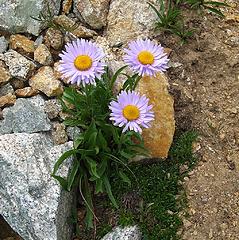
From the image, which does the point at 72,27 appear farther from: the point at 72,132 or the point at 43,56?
the point at 72,132

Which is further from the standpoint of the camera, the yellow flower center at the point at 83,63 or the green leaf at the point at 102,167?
the green leaf at the point at 102,167

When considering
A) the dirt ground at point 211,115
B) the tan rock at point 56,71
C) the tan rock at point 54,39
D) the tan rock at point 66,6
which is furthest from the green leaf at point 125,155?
the tan rock at point 66,6

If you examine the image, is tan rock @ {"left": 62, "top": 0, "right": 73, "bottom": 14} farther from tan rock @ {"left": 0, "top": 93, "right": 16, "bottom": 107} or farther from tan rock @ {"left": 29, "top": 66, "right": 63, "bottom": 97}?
tan rock @ {"left": 0, "top": 93, "right": 16, "bottom": 107}

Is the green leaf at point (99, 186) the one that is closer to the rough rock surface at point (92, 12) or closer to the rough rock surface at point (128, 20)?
the rough rock surface at point (128, 20)

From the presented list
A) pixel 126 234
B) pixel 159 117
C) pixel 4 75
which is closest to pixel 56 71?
pixel 4 75

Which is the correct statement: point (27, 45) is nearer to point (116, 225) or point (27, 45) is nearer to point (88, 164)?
point (88, 164)

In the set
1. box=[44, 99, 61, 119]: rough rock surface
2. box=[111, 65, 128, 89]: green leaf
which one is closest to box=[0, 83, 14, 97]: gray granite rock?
box=[44, 99, 61, 119]: rough rock surface
